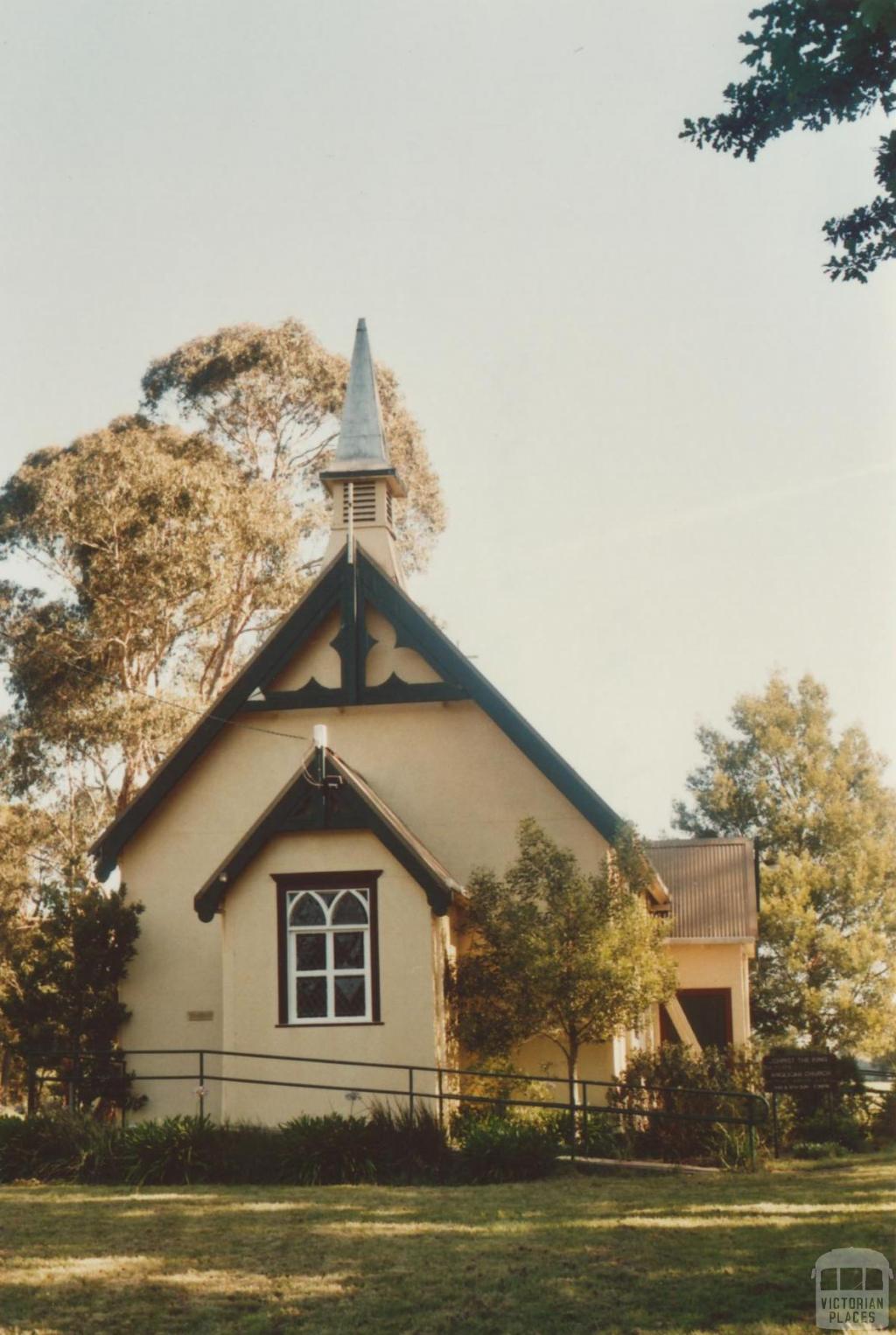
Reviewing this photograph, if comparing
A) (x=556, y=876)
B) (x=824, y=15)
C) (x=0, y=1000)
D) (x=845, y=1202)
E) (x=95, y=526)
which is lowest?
(x=845, y=1202)

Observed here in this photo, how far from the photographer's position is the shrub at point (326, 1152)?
16203 mm

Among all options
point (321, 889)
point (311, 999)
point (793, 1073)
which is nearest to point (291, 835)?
point (321, 889)

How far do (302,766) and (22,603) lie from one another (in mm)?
17725

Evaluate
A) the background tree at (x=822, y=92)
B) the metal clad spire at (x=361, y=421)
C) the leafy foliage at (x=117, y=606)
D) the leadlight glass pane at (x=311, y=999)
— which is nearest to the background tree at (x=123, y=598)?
the leafy foliage at (x=117, y=606)

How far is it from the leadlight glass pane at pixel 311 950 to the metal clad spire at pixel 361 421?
8.51m

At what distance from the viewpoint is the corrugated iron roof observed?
3016 centimetres

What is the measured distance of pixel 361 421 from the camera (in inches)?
1045

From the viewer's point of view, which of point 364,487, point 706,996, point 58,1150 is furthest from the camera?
point 706,996

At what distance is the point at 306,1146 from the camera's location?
16484 mm

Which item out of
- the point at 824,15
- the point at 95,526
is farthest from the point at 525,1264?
the point at 95,526

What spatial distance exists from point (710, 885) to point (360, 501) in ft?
37.3

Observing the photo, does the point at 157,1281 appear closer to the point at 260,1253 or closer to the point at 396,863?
the point at 260,1253

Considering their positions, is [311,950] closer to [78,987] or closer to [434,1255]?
[78,987]
